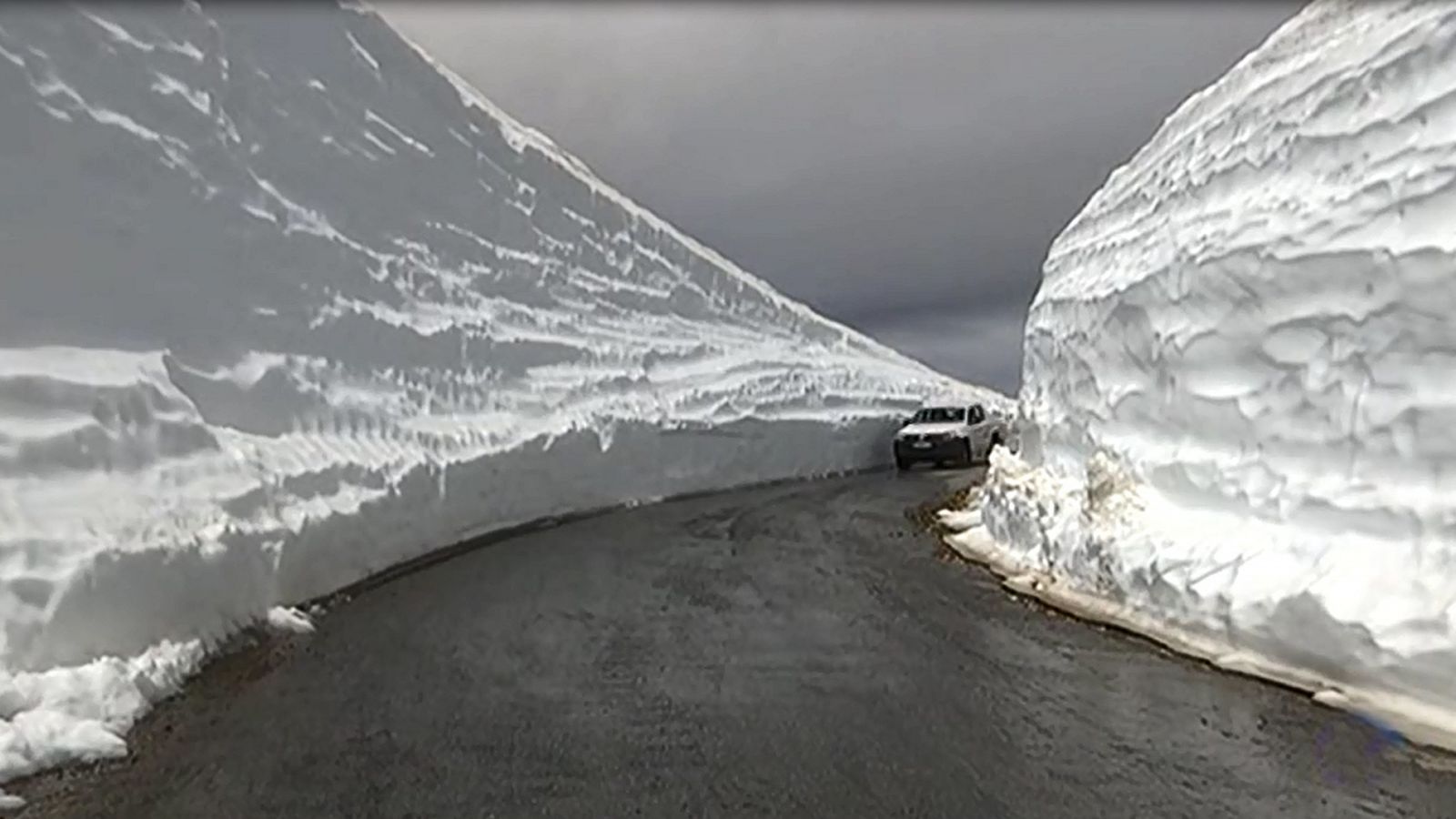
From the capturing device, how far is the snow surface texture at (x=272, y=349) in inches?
300

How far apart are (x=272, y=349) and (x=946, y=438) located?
16497mm

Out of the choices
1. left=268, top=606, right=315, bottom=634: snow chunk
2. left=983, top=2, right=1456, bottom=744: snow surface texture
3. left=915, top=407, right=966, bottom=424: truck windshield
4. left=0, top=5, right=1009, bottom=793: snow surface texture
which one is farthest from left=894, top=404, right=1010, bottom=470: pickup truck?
left=268, top=606, right=315, bottom=634: snow chunk

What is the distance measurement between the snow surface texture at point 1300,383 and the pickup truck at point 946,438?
14723mm

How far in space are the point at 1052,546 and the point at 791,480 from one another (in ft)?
54.3

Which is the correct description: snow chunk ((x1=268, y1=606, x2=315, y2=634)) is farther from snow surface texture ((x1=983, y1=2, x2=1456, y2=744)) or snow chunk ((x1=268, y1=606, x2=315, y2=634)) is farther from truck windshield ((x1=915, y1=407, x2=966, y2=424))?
truck windshield ((x1=915, y1=407, x2=966, y2=424))

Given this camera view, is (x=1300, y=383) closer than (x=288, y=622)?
Yes

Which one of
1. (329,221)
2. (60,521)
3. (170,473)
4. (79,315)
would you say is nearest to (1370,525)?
(60,521)

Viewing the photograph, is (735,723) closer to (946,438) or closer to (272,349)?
(272,349)

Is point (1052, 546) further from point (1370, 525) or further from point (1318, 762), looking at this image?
point (1318, 762)

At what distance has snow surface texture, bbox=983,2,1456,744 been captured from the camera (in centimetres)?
632

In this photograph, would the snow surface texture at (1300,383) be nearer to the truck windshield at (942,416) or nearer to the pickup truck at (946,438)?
the pickup truck at (946,438)

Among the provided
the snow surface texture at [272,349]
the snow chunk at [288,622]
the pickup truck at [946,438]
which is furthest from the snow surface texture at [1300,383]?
the pickup truck at [946,438]

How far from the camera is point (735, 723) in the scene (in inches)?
249

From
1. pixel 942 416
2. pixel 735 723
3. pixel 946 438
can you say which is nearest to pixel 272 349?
pixel 735 723
